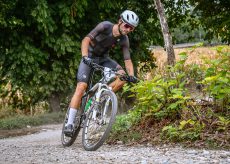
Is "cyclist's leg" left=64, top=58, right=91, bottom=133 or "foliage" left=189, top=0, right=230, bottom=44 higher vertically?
"foliage" left=189, top=0, right=230, bottom=44

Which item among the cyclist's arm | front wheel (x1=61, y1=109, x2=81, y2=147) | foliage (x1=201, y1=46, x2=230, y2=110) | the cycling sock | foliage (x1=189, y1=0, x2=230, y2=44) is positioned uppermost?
foliage (x1=189, y1=0, x2=230, y2=44)

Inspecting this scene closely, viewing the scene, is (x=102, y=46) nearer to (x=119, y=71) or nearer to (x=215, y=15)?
(x=119, y=71)

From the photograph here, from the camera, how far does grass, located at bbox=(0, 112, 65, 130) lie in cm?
1452

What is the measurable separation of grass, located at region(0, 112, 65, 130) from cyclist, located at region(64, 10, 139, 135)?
6.94 meters

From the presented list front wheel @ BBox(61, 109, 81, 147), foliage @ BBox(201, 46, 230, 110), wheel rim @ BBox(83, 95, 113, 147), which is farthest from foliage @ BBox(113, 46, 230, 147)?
front wheel @ BBox(61, 109, 81, 147)

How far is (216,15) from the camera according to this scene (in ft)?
54.2

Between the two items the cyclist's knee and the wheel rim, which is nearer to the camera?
the wheel rim

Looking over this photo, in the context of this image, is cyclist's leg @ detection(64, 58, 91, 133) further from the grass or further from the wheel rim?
the grass

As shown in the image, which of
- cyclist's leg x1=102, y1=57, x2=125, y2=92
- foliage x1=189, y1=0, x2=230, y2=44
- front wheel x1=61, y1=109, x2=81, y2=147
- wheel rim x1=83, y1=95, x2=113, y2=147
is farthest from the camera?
foliage x1=189, y1=0, x2=230, y2=44

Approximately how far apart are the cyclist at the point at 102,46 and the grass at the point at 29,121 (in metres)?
6.94

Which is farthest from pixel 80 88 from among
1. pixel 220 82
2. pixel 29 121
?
pixel 29 121

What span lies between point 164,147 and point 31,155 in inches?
76.4

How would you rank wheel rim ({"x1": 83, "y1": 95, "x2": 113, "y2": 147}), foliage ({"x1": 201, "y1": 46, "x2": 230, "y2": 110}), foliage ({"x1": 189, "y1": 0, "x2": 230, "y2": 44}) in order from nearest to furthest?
foliage ({"x1": 201, "y1": 46, "x2": 230, "y2": 110})
wheel rim ({"x1": 83, "y1": 95, "x2": 113, "y2": 147})
foliage ({"x1": 189, "y1": 0, "x2": 230, "y2": 44})

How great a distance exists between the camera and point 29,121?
49.9 feet
